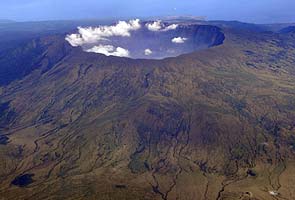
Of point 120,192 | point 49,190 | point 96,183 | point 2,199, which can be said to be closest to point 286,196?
point 120,192

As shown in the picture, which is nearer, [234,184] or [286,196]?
[286,196]

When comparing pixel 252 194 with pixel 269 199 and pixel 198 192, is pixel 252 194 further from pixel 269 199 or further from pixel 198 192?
pixel 198 192

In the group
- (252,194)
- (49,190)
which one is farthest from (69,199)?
(252,194)

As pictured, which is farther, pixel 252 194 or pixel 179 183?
pixel 179 183

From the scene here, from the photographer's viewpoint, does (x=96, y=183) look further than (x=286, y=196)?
Yes

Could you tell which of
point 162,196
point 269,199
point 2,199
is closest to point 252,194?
point 269,199

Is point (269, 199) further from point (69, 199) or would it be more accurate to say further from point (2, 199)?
point (2, 199)

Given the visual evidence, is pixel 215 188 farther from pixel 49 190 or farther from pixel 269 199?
pixel 49 190
